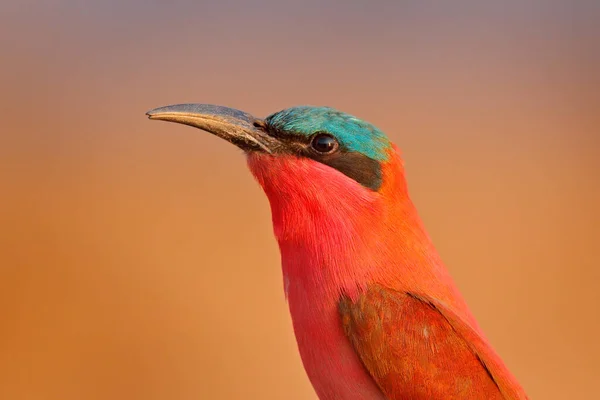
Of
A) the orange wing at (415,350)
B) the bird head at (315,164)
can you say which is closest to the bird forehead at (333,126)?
the bird head at (315,164)

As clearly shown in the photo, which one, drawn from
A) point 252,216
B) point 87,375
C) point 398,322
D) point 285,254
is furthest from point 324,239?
point 252,216

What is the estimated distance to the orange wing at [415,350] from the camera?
3.55ft

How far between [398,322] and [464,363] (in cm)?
12

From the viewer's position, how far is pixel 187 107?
119 centimetres

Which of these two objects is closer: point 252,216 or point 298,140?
point 298,140

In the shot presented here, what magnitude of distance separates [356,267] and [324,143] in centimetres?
20

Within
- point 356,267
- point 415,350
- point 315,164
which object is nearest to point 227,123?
point 315,164

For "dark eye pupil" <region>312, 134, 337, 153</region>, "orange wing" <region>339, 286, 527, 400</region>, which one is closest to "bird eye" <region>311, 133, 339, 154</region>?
"dark eye pupil" <region>312, 134, 337, 153</region>

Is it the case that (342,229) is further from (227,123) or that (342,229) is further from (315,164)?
(227,123)

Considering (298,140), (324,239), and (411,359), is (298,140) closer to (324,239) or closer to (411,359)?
(324,239)

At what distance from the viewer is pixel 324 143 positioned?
1176 mm

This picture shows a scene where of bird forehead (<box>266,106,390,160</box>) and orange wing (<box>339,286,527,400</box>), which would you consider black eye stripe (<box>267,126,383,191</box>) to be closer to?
bird forehead (<box>266,106,390,160</box>)

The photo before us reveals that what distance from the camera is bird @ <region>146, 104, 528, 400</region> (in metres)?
1.09

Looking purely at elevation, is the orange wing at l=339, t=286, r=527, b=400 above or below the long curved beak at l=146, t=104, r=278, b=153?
below
